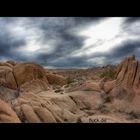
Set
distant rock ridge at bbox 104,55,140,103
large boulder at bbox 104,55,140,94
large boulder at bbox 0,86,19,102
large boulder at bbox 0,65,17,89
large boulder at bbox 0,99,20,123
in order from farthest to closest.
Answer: large boulder at bbox 0,65,17,89
large boulder at bbox 104,55,140,94
distant rock ridge at bbox 104,55,140,103
large boulder at bbox 0,86,19,102
large boulder at bbox 0,99,20,123

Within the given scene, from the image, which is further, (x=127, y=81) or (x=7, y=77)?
(x=7, y=77)

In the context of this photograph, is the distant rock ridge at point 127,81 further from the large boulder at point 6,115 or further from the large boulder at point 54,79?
the large boulder at point 6,115

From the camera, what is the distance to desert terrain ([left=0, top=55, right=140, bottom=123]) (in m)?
9.65

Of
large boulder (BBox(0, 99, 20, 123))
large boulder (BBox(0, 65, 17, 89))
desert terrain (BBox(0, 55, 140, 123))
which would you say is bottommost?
large boulder (BBox(0, 99, 20, 123))

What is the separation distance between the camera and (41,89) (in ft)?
49.1

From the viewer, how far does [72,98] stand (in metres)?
12.8

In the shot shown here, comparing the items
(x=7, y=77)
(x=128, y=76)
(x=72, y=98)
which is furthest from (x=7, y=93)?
(x=128, y=76)

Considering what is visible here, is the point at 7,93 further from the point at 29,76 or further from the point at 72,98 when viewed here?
the point at 29,76

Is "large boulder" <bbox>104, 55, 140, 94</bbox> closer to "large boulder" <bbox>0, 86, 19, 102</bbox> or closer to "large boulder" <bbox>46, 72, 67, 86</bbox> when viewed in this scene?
"large boulder" <bbox>0, 86, 19, 102</bbox>

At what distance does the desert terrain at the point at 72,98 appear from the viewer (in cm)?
965

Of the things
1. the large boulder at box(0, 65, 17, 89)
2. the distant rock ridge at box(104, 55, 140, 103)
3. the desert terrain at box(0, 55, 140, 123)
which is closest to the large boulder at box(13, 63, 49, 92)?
the desert terrain at box(0, 55, 140, 123)

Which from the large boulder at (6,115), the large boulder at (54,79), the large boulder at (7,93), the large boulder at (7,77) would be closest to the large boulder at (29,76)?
the large boulder at (7,77)
